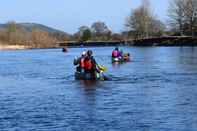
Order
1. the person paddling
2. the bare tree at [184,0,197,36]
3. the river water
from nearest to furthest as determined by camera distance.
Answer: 1. the river water
2. the person paddling
3. the bare tree at [184,0,197,36]

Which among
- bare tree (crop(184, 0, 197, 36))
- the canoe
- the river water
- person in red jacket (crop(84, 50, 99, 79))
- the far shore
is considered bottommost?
the far shore

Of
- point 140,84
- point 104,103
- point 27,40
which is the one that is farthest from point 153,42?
point 104,103

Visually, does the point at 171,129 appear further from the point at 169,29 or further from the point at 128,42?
the point at 128,42

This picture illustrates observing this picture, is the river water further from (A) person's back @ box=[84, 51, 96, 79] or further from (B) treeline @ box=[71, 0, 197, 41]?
(B) treeline @ box=[71, 0, 197, 41]

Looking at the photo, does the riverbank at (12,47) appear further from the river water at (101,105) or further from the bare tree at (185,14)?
the river water at (101,105)

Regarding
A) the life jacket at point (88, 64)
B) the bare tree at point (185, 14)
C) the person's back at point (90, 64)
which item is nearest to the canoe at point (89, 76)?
the person's back at point (90, 64)

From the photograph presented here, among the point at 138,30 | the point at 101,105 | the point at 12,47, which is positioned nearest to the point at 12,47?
the point at 12,47

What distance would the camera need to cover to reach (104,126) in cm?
2152

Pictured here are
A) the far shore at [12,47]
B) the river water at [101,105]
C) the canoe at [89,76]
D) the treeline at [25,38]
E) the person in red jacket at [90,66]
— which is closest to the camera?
the river water at [101,105]

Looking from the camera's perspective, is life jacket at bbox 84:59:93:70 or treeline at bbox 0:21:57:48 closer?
life jacket at bbox 84:59:93:70

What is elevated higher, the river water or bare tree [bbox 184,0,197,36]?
bare tree [bbox 184,0,197,36]

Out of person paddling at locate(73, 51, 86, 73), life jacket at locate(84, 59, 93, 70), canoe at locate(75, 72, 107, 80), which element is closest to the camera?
life jacket at locate(84, 59, 93, 70)

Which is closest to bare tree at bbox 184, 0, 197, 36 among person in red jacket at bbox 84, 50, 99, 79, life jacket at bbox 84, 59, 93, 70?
person in red jacket at bbox 84, 50, 99, 79

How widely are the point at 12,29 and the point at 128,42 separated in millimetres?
37871
